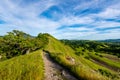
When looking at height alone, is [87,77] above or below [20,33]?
below

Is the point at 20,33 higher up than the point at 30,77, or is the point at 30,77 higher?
the point at 20,33

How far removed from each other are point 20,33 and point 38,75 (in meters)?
105

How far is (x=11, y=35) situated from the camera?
10881 cm

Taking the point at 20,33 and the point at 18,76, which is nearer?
the point at 18,76

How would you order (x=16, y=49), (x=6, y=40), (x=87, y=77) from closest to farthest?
1. (x=87, y=77)
2. (x=16, y=49)
3. (x=6, y=40)

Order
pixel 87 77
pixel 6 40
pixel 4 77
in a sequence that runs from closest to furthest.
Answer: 1. pixel 87 77
2. pixel 4 77
3. pixel 6 40

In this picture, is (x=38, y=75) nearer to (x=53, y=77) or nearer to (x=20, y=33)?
(x=53, y=77)

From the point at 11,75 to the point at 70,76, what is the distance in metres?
5.38

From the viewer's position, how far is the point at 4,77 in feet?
54.5

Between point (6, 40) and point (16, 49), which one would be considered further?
point (6, 40)

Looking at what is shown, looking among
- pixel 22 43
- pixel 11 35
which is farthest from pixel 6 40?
pixel 22 43

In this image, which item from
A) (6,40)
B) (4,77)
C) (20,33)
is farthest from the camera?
Answer: (20,33)

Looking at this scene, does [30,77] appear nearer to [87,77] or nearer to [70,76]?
[70,76]

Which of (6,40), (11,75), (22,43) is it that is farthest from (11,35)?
(11,75)
